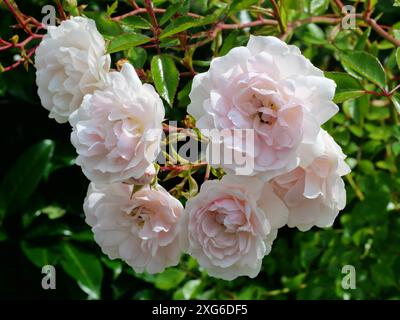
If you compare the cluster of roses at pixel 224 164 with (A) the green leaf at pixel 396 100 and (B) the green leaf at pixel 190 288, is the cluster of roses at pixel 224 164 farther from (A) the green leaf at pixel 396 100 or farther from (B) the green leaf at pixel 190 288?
(B) the green leaf at pixel 190 288

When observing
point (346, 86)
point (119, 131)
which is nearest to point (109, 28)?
point (119, 131)

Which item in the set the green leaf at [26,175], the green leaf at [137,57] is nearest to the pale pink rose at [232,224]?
the green leaf at [137,57]

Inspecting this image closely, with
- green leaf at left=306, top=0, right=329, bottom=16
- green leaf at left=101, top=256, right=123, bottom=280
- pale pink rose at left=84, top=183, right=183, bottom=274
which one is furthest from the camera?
green leaf at left=101, top=256, right=123, bottom=280

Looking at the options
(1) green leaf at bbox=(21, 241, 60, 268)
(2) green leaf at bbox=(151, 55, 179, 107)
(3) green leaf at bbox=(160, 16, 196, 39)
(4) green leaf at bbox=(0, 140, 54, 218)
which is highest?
(3) green leaf at bbox=(160, 16, 196, 39)

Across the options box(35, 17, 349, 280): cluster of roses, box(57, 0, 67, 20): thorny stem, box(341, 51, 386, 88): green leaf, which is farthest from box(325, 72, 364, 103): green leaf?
box(57, 0, 67, 20): thorny stem

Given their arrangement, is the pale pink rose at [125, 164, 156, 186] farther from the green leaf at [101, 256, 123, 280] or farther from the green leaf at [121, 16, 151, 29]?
the green leaf at [101, 256, 123, 280]

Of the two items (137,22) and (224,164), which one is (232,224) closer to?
(224,164)
